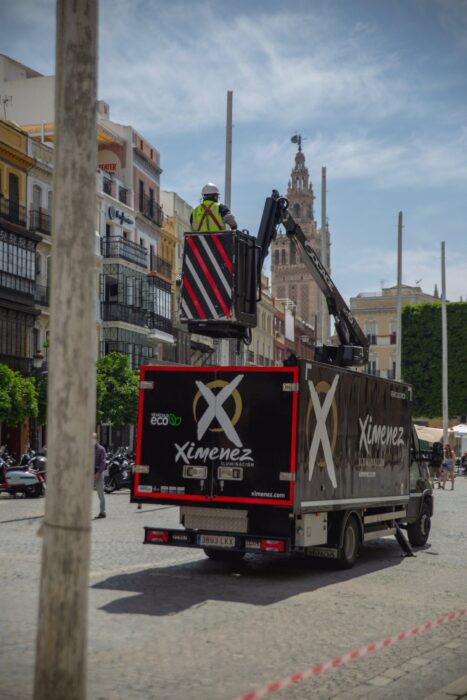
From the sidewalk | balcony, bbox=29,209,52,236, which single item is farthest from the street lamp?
the sidewalk

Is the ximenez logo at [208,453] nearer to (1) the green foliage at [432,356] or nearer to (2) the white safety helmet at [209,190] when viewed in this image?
(2) the white safety helmet at [209,190]

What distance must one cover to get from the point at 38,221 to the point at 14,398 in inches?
562

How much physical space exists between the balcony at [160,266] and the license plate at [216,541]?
170 ft

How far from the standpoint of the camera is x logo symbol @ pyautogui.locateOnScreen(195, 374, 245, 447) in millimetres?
13648

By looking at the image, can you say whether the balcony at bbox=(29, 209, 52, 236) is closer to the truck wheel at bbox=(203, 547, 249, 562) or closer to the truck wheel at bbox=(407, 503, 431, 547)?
the truck wheel at bbox=(407, 503, 431, 547)

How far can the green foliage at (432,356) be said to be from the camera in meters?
78.3

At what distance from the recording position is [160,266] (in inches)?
2628

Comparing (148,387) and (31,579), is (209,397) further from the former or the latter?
(31,579)

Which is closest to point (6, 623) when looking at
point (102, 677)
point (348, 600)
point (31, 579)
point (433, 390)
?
point (102, 677)

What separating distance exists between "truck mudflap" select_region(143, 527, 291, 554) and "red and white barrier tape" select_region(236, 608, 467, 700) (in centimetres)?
260

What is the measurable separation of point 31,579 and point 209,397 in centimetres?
307

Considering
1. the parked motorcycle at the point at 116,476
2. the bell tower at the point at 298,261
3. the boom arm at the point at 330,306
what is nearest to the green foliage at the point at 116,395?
the parked motorcycle at the point at 116,476

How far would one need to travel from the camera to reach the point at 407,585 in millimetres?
13414

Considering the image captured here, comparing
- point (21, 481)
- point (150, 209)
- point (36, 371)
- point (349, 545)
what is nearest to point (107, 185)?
point (150, 209)
